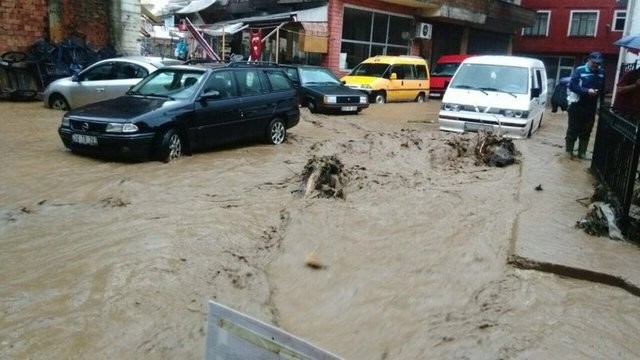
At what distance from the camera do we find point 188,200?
20.4ft

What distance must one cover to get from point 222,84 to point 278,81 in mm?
1677

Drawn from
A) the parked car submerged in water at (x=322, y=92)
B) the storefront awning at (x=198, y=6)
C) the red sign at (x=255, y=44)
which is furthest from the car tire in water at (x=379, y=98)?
the storefront awning at (x=198, y=6)

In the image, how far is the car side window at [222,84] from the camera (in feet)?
29.0

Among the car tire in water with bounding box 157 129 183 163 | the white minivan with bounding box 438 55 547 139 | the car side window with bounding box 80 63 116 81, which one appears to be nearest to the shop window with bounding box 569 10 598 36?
the white minivan with bounding box 438 55 547 139

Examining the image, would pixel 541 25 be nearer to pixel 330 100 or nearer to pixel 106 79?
pixel 330 100

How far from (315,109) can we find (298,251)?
10.5m

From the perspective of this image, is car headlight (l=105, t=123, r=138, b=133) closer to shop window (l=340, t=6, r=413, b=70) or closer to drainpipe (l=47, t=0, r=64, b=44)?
drainpipe (l=47, t=0, r=64, b=44)

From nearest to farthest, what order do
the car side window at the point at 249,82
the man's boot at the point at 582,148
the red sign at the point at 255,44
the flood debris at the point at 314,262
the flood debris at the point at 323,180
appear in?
the flood debris at the point at 314,262 → the flood debris at the point at 323,180 → the man's boot at the point at 582,148 → the car side window at the point at 249,82 → the red sign at the point at 255,44

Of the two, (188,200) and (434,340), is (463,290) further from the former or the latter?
(188,200)

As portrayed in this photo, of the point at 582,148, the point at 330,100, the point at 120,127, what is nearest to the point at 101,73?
the point at 120,127

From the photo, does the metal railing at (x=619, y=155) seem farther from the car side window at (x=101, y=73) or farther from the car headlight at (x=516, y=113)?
the car side window at (x=101, y=73)

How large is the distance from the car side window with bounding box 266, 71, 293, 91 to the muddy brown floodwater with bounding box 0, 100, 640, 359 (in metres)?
2.88

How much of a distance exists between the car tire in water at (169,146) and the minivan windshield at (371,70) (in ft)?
38.2

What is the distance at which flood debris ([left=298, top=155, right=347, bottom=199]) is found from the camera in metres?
6.59
